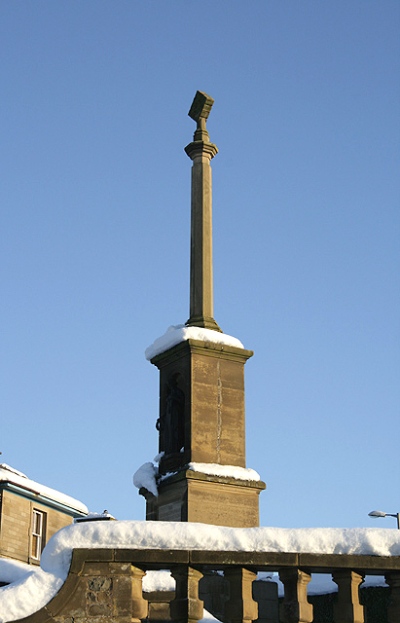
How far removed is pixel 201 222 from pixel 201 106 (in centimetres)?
235

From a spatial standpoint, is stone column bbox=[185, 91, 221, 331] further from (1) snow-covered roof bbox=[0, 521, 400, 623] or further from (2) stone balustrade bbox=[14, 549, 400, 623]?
(2) stone balustrade bbox=[14, 549, 400, 623]

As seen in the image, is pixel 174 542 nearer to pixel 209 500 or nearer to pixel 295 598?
pixel 295 598

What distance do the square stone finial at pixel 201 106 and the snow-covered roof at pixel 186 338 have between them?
4217mm

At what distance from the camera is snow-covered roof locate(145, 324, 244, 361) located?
1516 cm

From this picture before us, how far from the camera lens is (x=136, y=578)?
9.23 metres

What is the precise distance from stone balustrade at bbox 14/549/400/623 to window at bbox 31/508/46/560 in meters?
19.1

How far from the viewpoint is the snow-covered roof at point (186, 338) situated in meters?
15.2

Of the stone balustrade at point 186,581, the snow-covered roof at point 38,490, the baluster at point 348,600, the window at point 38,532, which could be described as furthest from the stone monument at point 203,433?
the window at point 38,532

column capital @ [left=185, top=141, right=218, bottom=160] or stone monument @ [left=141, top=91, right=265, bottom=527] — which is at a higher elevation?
column capital @ [left=185, top=141, right=218, bottom=160]

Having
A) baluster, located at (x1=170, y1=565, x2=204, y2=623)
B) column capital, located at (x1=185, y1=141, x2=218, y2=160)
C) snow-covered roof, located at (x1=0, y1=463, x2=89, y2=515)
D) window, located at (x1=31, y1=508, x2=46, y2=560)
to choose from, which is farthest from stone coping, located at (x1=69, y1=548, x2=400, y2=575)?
window, located at (x1=31, y1=508, x2=46, y2=560)

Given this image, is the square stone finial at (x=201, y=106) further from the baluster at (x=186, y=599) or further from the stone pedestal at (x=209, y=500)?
the baluster at (x=186, y=599)

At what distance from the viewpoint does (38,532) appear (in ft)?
92.7

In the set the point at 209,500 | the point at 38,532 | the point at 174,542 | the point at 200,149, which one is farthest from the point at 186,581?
the point at 38,532

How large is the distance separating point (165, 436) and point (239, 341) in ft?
6.44
